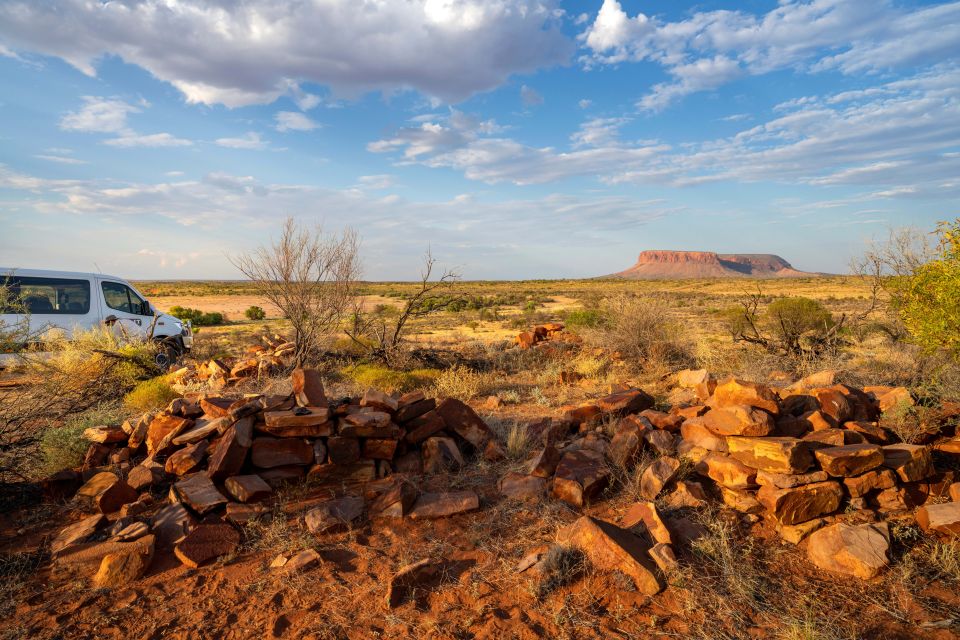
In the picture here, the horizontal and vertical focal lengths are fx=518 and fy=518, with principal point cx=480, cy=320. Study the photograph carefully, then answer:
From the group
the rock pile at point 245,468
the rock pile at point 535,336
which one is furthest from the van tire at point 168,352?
the rock pile at point 535,336

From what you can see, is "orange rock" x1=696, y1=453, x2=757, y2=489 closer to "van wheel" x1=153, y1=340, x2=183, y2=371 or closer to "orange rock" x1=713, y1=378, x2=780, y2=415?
"orange rock" x1=713, y1=378, x2=780, y2=415

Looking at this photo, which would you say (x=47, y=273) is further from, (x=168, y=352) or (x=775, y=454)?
(x=775, y=454)

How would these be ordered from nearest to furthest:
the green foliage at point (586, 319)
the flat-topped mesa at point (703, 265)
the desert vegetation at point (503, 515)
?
the desert vegetation at point (503, 515) → the green foliage at point (586, 319) → the flat-topped mesa at point (703, 265)

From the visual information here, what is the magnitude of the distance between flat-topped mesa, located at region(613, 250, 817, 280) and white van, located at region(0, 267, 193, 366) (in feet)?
538

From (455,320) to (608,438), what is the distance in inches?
876

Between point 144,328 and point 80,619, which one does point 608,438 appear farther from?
point 144,328

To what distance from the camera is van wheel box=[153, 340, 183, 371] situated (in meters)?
12.0

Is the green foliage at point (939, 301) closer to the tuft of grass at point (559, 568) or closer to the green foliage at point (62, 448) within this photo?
the tuft of grass at point (559, 568)

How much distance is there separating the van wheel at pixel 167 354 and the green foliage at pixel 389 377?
4.44 m

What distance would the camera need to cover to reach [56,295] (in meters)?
12.1

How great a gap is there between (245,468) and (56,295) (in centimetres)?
1031

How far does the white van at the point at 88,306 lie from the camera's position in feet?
38.6

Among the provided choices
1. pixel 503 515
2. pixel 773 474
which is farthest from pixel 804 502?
pixel 503 515

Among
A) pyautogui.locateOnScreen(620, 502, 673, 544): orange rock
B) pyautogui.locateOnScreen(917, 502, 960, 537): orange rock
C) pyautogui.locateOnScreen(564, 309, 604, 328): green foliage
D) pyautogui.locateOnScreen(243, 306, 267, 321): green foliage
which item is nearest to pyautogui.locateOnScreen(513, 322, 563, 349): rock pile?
pyautogui.locateOnScreen(564, 309, 604, 328): green foliage
